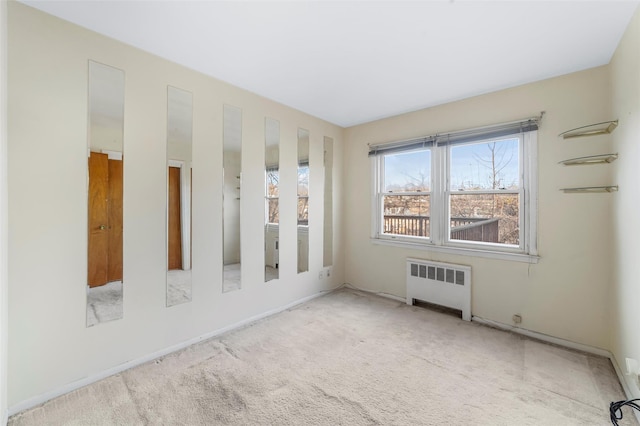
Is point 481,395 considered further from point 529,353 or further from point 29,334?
point 29,334

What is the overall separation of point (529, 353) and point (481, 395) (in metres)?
0.89

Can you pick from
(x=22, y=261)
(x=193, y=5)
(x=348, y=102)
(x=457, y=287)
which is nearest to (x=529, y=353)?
(x=457, y=287)

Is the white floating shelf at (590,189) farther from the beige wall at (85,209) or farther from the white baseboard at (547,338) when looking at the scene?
the beige wall at (85,209)

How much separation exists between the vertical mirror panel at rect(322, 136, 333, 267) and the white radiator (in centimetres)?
112

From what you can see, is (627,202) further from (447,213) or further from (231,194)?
(231,194)

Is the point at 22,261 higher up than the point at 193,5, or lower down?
lower down

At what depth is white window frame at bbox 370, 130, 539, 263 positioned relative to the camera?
2.70m

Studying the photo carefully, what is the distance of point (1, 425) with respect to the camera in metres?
1.52

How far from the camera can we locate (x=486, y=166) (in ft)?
10.0

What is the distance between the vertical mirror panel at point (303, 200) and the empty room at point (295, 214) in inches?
2.2

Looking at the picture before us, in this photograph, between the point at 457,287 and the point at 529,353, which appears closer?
the point at 529,353

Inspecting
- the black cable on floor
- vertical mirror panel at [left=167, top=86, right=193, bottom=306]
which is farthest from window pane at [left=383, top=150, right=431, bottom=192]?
vertical mirror panel at [left=167, top=86, right=193, bottom=306]

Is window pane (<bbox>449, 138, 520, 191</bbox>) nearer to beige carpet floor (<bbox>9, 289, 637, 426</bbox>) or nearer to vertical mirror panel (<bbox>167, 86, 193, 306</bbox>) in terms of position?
beige carpet floor (<bbox>9, 289, 637, 426</bbox>)

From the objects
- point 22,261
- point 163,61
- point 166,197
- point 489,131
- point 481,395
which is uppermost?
point 163,61
